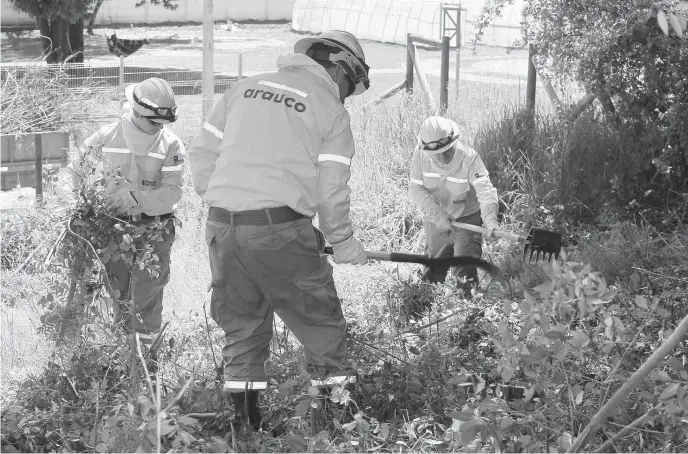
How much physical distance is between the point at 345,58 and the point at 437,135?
1869 mm

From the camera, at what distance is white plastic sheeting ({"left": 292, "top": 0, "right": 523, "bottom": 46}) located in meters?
26.6

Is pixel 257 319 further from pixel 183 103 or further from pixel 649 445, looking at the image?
pixel 183 103

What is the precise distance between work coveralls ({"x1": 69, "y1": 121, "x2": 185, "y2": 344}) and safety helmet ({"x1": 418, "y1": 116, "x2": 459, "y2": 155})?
5.62 feet

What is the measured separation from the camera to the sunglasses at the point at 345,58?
4.39 m

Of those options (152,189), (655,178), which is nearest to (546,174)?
(655,178)

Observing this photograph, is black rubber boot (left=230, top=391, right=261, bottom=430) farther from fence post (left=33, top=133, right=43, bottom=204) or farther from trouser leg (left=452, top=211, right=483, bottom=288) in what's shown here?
fence post (left=33, top=133, right=43, bottom=204)

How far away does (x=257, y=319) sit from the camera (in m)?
4.28

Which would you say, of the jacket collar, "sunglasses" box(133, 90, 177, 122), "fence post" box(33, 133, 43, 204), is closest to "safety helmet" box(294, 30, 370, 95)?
the jacket collar

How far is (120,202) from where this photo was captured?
5.26 metres

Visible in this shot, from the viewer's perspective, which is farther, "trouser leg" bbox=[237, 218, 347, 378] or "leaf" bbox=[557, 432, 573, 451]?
"trouser leg" bbox=[237, 218, 347, 378]

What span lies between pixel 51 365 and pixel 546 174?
4.76m

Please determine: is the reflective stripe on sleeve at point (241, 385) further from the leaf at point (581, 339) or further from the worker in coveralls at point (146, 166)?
the leaf at point (581, 339)

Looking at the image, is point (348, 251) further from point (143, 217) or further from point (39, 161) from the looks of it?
point (39, 161)

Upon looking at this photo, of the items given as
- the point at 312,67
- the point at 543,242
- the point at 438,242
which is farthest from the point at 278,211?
the point at 438,242
